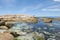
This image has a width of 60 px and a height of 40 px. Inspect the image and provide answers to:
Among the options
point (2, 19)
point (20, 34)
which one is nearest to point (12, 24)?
point (2, 19)

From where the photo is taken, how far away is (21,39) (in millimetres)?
4203

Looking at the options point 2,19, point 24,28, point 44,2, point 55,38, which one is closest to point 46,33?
point 55,38

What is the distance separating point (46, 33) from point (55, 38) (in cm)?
51

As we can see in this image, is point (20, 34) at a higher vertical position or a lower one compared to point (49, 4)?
lower

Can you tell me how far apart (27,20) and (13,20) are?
2.74 ft

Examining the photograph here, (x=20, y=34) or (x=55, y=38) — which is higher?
(x=20, y=34)

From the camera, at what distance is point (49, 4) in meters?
5.30

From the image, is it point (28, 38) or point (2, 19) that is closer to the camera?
point (28, 38)

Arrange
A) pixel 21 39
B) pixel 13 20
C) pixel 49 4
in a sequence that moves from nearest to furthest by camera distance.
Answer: pixel 21 39 < pixel 49 4 < pixel 13 20

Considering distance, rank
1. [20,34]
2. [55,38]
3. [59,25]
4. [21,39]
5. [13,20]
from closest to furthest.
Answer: [21,39] → [20,34] → [55,38] → [13,20] → [59,25]

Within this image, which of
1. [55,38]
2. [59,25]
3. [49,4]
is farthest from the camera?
[59,25]

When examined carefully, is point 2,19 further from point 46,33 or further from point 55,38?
point 55,38

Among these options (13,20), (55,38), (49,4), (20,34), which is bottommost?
(55,38)

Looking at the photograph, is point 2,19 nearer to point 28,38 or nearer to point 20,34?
point 20,34
